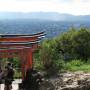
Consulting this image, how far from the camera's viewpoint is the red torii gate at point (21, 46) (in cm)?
2016

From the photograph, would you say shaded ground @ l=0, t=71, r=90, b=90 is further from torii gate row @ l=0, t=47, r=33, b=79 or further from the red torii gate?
the red torii gate

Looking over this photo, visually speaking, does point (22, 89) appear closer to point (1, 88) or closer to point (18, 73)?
point (1, 88)

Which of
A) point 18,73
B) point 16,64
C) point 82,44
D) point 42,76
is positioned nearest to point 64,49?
point 82,44

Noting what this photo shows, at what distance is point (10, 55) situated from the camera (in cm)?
2062

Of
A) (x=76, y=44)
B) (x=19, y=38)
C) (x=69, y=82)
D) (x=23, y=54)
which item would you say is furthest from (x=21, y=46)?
(x=76, y=44)

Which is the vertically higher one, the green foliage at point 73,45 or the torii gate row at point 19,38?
the torii gate row at point 19,38

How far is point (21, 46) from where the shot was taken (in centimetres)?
2045

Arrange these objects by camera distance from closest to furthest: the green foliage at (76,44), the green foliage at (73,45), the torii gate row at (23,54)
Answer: the torii gate row at (23,54) → the green foliage at (73,45) → the green foliage at (76,44)

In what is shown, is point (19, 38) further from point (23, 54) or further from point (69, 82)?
point (69, 82)

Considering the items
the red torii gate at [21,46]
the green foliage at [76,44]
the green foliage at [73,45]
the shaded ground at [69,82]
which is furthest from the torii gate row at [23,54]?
the green foliage at [76,44]

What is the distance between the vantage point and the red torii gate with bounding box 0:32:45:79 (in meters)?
20.2

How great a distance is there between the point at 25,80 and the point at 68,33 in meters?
12.1

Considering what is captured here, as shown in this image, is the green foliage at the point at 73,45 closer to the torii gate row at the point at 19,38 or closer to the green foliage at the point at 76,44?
the green foliage at the point at 76,44

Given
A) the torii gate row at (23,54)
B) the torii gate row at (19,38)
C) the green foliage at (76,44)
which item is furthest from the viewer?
the green foliage at (76,44)
